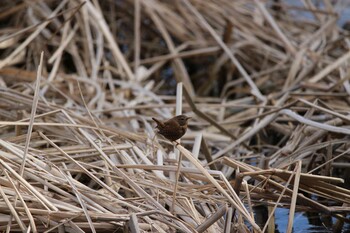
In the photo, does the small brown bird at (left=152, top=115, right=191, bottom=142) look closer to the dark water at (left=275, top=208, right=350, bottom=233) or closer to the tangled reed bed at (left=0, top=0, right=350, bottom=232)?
the tangled reed bed at (left=0, top=0, right=350, bottom=232)

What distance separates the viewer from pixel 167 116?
3.38 metres

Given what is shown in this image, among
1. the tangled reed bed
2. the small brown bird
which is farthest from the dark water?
the small brown bird

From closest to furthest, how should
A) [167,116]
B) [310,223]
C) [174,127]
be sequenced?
[174,127] < [310,223] < [167,116]

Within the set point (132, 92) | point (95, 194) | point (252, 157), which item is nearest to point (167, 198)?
point (95, 194)

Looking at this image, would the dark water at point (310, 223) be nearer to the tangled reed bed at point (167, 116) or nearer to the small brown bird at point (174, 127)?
the tangled reed bed at point (167, 116)

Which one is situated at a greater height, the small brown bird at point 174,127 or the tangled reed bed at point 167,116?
the small brown bird at point 174,127

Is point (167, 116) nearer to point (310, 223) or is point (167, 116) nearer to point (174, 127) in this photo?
point (310, 223)

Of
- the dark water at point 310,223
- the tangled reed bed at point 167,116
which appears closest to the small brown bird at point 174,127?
the tangled reed bed at point 167,116

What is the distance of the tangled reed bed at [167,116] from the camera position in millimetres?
2068

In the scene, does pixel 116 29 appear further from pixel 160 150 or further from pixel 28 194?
pixel 28 194

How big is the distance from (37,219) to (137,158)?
584mm

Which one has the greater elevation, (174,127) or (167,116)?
(174,127)

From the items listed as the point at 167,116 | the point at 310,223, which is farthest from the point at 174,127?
the point at 167,116

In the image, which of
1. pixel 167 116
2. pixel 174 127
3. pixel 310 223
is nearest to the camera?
pixel 174 127
